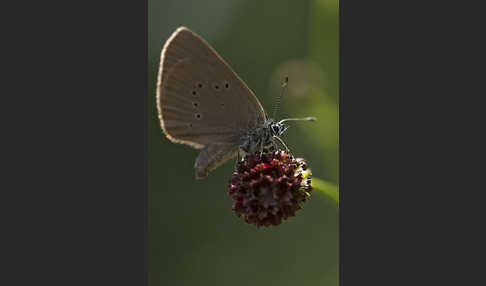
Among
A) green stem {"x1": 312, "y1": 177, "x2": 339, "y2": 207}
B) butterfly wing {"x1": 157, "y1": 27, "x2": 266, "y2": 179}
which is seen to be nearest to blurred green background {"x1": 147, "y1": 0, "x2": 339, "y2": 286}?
green stem {"x1": 312, "y1": 177, "x2": 339, "y2": 207}

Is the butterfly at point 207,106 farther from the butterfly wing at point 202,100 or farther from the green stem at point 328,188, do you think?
the green stem at point 328,188

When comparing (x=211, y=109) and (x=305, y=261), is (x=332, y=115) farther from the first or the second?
(x=305, y=261)

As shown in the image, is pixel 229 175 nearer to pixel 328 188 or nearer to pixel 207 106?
pixel 207 106

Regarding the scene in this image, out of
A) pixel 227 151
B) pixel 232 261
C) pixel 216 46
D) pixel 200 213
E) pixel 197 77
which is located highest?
pixel 216 46

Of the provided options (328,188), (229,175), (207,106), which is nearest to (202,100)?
(207,106)

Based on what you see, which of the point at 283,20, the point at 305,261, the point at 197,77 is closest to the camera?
the point at 197,77

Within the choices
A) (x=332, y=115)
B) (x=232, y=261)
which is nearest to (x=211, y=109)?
(x=332, y=115)

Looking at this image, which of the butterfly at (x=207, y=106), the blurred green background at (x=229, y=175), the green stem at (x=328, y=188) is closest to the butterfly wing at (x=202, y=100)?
the butterfly at (x=207, y=106)

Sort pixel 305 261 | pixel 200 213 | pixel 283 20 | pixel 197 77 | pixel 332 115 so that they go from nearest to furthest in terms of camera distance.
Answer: pixel 197 77, pixel 332 115, pixel 305 261, pixel 200 213, pixel 283 20
